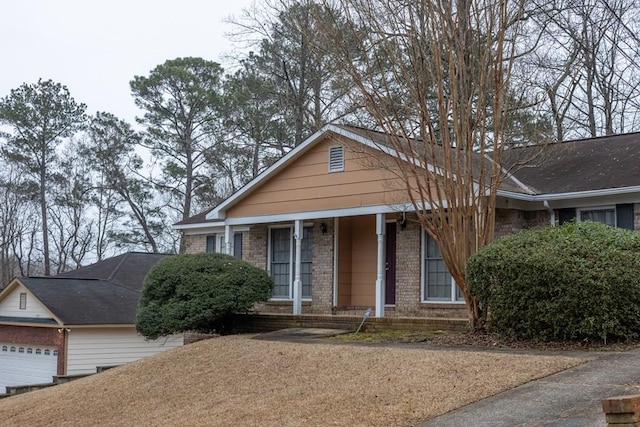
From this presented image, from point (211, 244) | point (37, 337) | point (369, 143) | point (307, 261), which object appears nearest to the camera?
point (369, 143)

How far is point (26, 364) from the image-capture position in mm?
25703

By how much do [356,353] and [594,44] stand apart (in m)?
19.2

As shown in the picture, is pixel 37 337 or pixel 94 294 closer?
pixel 37 337

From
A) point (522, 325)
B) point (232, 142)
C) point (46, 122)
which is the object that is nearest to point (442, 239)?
point (522, 325)

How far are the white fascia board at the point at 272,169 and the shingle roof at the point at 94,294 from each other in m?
5.10

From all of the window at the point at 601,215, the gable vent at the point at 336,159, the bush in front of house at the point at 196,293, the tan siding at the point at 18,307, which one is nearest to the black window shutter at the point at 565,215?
the window at the point at 601,215

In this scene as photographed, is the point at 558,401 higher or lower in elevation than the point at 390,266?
lower

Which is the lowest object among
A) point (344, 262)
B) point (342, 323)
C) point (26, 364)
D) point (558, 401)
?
point (26, 364)

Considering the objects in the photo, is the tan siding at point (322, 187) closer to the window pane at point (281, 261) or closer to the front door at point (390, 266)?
the window pane at point (281, 261)

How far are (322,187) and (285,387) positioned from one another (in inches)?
338

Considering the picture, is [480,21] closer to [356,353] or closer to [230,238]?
Answer: [356,353]

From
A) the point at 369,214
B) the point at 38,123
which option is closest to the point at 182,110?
the point at 38,123

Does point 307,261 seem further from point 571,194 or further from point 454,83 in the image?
point 454,83

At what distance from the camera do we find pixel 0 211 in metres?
46.7
